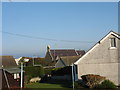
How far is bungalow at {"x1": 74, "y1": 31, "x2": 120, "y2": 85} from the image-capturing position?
24922 millimetres

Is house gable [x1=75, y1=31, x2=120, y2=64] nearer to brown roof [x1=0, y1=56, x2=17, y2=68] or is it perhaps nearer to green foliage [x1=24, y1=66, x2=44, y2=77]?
green foliage [x1=24, y1=66, x2=44, y2=77]

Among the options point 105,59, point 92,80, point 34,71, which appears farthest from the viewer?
point 34,71

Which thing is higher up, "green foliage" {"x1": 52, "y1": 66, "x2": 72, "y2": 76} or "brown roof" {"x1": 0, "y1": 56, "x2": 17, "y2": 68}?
"brown roof" {"x1": 0, "y1": 56, "x2": 17, "y2": 68}

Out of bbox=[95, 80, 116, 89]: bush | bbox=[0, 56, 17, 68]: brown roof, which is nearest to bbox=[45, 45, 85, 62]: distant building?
bbox=[0, 56, 17, 68]: brown roof

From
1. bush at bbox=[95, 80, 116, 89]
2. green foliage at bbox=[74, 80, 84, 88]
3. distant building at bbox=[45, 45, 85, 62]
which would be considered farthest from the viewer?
distant building at bbox=[45, 45, 85, 62]

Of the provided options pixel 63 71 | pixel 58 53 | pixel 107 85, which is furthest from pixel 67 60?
pixel 107 85

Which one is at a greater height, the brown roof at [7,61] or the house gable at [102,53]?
the house gable at [102,53]

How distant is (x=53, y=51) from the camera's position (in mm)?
63469

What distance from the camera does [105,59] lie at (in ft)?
82.4

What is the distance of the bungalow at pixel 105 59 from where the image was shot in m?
24.9

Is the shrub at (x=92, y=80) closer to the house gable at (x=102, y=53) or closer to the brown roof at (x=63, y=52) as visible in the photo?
the house gable at (x=102, y=53)

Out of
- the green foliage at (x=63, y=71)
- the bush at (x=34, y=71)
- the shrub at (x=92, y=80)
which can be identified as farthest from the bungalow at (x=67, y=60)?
the shrub at (x=92, y=80)

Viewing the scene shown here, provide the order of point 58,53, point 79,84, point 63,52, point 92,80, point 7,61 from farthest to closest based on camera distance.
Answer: point 63,52, point 58,53, point 7,61, point 79,84, point 92,80

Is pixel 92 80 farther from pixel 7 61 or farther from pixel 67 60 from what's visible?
pixel 67 60
